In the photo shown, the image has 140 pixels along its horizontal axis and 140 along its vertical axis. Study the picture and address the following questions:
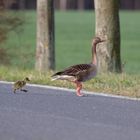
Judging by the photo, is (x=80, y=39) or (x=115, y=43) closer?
(x=115, y=43)

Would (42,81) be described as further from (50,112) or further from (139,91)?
(50,112)

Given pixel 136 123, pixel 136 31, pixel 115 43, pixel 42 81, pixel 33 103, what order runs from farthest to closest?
pixel 136 31, pixel 115 43, pixel 42 81, pixel 33 103, pixel 136 123

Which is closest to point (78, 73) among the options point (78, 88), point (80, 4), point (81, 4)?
point (78, 88)

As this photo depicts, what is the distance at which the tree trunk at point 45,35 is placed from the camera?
Answer: 18.8 meters

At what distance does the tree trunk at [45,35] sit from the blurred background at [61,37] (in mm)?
841

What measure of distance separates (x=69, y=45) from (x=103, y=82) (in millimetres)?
28151

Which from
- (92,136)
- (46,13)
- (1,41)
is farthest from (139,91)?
(1,41)

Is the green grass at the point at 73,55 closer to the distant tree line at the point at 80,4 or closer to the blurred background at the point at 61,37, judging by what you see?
the blurred background at the point at 61,37

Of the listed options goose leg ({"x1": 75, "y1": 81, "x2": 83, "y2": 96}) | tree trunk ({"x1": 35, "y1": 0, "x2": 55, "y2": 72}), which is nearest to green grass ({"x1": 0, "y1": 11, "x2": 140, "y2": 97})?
tree trunk ({"x1": 35, "y1": 0, "x2": 55, "y2": 72})

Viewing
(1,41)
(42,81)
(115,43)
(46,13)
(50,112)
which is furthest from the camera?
(1,41)

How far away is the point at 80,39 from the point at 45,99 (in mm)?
33685

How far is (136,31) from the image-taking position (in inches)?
2050

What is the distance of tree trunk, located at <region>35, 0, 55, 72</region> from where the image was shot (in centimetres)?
1881

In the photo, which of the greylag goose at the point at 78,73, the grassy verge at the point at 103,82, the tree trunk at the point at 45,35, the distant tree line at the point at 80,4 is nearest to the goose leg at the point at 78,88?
the greylag goose at the point at 78,73
